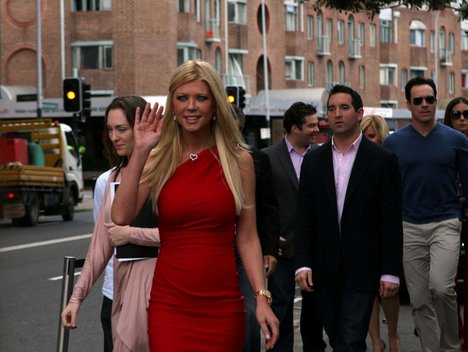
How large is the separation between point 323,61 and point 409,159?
73809 millimetres

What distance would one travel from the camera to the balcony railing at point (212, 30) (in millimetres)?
65375

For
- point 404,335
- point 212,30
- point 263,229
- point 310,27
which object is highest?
point 310,27

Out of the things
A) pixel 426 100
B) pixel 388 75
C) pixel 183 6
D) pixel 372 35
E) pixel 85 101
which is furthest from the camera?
pixel 388 75

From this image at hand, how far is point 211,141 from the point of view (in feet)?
15.5

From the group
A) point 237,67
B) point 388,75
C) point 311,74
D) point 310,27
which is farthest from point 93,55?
point 388,75

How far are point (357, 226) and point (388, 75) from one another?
86411 mm

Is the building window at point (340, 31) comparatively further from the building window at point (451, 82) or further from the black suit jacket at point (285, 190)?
the black suit jacket at point (285, 190)

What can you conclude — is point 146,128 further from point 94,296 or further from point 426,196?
point 94,296

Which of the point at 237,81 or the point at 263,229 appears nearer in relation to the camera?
the point at 263,229

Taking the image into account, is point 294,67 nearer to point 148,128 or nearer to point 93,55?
point 93,55

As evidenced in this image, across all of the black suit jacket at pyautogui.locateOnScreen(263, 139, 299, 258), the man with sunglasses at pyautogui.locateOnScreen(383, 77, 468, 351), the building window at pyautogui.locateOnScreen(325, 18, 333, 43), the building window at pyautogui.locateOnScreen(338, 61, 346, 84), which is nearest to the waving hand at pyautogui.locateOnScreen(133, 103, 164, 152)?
the man with sunglasses at pyautogui.locateOnScreen(383, 77, 468, 351)

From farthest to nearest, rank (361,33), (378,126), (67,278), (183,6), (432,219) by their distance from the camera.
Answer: (361,33)
(183,6)
(378,126)
(432,219)
(67,278)

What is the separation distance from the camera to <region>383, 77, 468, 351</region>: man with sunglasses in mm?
8211

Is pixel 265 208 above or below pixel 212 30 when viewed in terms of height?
below
